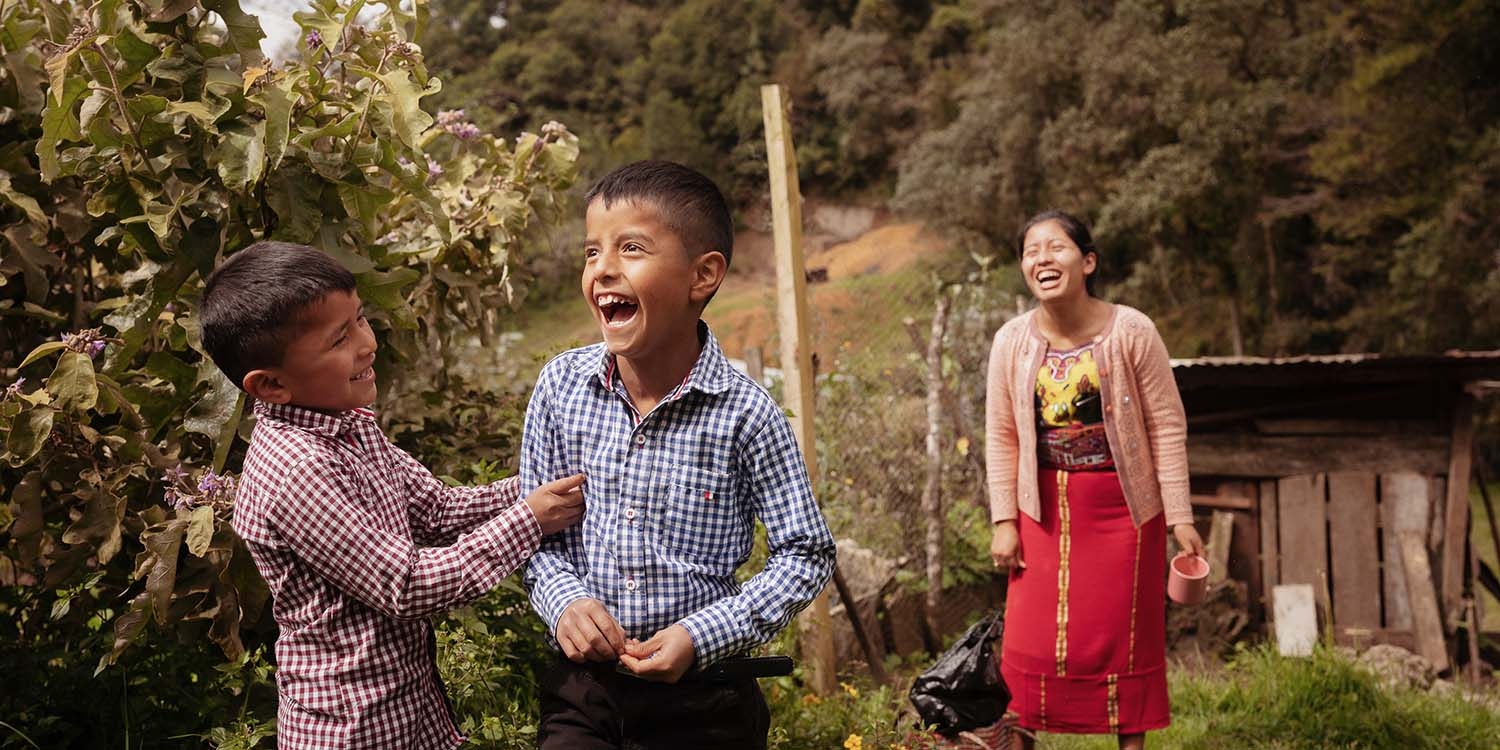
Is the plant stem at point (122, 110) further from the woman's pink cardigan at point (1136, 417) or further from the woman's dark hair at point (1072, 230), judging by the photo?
the woman's pink cardigan at point (1136, 417)

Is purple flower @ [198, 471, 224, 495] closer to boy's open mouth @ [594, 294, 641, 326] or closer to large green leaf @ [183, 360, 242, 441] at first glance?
large green leaf @ [183, 360, 242, 441]

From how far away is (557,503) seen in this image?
2182mm

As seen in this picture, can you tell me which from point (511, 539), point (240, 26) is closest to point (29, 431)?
point (240, 26)

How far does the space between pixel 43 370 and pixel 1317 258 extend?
2066cm

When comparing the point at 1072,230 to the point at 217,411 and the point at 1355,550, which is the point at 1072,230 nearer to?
the point at 217,411

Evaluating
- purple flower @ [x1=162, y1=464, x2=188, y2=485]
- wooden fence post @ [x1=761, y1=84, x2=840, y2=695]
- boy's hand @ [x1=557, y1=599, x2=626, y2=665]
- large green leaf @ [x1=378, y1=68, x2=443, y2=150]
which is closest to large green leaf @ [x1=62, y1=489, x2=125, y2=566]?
purple flower @ [x1=162, y1=464, x2=188, y2=485]

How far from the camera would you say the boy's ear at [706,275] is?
88.0 inches

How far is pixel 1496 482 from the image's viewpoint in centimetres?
1894

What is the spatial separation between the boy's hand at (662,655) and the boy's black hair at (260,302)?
751 mm

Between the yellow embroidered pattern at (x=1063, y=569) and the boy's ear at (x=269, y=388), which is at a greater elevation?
the boy's ear at (x=269, y=388)

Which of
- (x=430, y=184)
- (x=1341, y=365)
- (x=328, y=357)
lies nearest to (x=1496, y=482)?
(x=1341, y=365)

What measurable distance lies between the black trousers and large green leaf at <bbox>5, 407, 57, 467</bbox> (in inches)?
50.2

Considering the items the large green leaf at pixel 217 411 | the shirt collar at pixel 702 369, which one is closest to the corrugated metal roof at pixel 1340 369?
the shirt collar at pixel 702 369

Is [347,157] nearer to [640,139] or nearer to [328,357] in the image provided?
[328,357]
